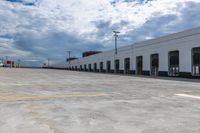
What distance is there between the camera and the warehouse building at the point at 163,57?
40406 millimetres

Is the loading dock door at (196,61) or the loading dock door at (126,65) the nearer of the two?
the loading dock door at (196,61)

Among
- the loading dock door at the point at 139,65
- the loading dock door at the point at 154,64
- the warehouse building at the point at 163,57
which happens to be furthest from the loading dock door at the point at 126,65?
the loading dock door at the point at 154,64

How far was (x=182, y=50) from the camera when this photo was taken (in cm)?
4275

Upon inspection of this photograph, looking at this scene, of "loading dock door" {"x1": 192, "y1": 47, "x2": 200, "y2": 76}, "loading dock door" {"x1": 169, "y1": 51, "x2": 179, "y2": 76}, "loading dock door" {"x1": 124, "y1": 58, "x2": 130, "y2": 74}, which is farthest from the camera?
"loading dock door" {"x1": 124, "y1": 58, "x2": 130, "y2": 74}

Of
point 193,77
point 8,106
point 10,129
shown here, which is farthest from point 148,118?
point 193,77

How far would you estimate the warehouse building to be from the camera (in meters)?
40.4

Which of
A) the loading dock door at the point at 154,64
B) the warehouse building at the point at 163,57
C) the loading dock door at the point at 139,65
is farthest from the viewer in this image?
the loading dock door at the point at 139,65

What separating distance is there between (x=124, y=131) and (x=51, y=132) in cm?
175

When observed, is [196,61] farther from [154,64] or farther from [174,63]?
[154,64]

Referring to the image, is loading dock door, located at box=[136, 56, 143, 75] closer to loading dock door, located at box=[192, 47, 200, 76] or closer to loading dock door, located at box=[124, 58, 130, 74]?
loading dock door, located at box=[124, 58, 130, 74]

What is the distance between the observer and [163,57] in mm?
48062

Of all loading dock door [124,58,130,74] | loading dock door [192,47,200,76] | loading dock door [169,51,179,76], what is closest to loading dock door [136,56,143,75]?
loading dock door [124,58,130,74]

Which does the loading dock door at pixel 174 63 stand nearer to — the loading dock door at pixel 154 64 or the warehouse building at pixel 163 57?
the warehouse building at pixel 163 57

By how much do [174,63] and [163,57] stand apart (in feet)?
10.7
